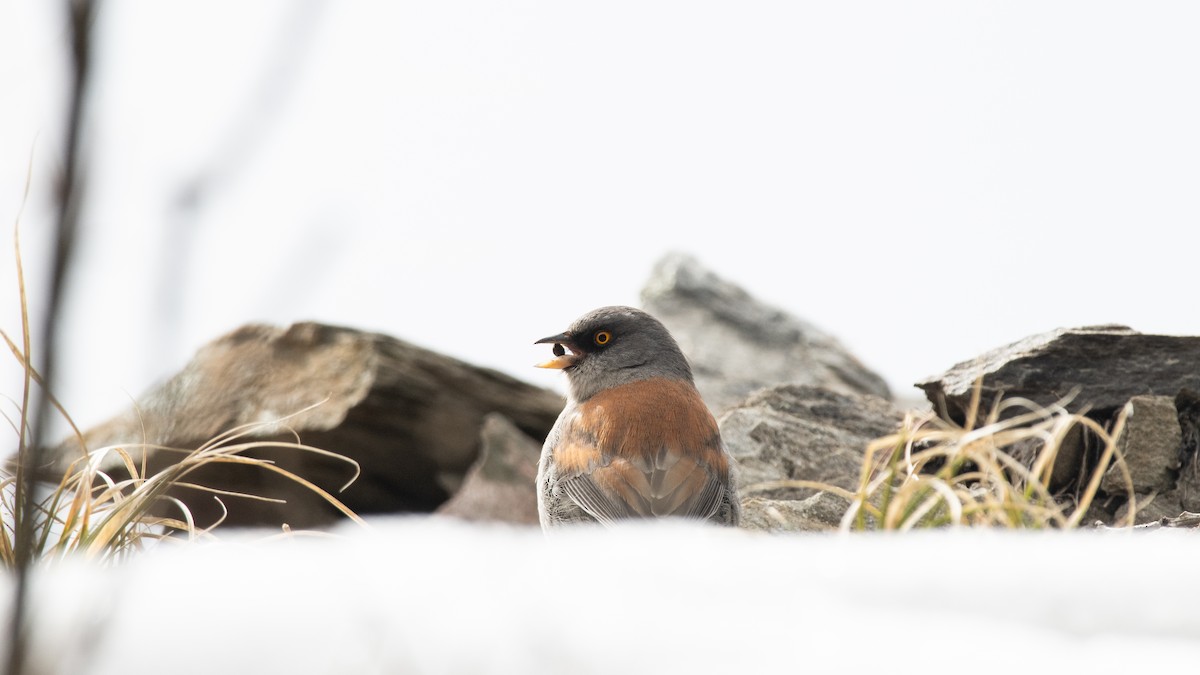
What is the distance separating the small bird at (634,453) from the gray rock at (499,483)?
72 cm

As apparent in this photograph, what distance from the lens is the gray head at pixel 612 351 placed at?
16.5 ft

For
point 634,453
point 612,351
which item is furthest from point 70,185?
point 612,351

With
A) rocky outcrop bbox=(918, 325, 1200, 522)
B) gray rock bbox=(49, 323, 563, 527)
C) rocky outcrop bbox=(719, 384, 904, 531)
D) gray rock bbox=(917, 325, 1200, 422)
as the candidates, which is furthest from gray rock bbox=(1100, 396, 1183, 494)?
gray rock bbox=(49, 323, 563, 527)

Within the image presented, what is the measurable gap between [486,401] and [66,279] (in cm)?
530

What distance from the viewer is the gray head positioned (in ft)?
16.5

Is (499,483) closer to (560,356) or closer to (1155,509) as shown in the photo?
(560,356)

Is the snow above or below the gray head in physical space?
above

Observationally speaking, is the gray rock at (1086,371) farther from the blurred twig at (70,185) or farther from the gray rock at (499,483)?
the blurred twig at (70,185)

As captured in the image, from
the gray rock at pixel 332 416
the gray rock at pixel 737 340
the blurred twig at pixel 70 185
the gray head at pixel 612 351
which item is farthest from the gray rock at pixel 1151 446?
the blurred twig at pixel 70 185

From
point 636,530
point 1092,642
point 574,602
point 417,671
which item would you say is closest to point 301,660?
point 417,671

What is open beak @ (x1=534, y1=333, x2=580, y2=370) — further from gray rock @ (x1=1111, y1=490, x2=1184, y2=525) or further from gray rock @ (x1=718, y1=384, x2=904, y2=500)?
gray rock @ (x1=1111, y1=490, x2=1184, y2=525)

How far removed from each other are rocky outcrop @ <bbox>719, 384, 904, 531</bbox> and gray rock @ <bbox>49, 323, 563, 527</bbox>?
1527mm

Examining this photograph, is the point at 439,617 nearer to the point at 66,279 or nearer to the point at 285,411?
the point at 66,279

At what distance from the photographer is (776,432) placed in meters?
5.16
